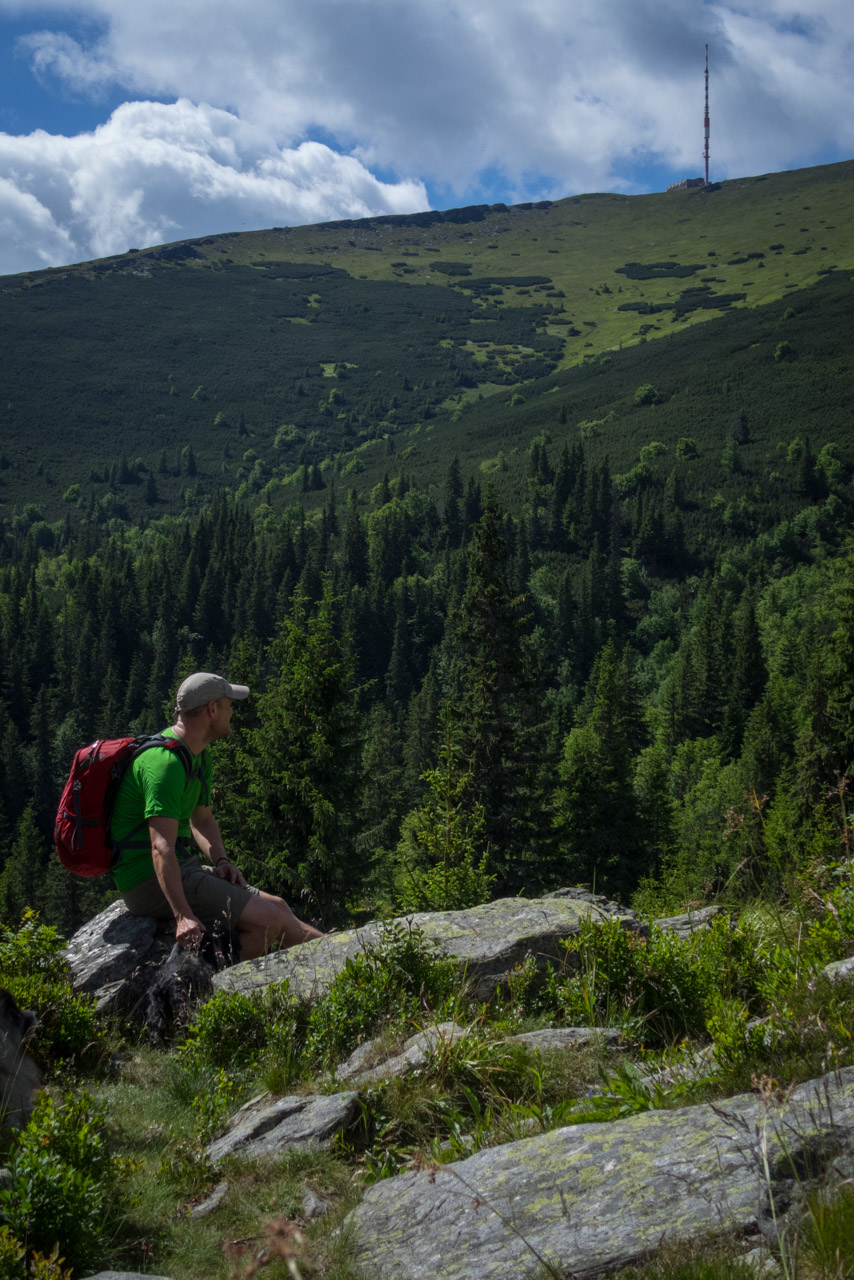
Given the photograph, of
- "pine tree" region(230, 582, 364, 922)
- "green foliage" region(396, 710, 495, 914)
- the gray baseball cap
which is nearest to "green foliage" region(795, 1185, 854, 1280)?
the gray baseball cap

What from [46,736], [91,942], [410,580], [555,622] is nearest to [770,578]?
[555,622]

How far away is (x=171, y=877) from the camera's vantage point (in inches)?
232

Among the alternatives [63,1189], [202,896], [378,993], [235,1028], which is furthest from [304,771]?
[63,1189]

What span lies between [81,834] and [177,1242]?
10.5 ft

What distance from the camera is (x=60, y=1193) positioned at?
3.25 meters

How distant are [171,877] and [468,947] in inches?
84.8

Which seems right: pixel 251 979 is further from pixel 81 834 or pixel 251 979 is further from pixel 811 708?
pixel 811 708

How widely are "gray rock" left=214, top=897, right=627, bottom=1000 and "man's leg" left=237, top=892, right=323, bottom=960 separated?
42 cm

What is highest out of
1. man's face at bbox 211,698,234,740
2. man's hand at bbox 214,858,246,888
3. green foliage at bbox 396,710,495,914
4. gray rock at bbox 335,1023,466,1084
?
man's face at bbox 211,698,234,740

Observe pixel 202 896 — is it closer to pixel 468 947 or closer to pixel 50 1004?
pixel 50 1004

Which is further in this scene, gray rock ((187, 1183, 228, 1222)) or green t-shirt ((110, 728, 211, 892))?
green t-shirt ((110, 728, 211, 892))

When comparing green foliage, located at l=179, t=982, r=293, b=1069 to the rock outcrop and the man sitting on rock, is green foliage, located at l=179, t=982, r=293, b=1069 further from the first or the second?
the rock outcrop

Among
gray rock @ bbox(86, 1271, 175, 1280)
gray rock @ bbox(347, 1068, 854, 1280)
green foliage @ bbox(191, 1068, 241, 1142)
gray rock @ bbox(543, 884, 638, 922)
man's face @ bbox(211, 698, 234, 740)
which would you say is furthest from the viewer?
gray rock @ bbox(543, 884, 638, 922)

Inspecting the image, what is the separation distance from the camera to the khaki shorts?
6.46m
